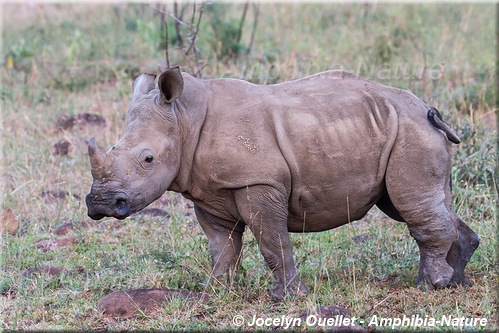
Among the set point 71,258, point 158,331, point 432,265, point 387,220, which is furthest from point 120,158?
point 387,220

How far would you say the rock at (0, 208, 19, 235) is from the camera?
7.13 metres

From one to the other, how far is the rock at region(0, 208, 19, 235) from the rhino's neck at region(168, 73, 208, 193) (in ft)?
8.20

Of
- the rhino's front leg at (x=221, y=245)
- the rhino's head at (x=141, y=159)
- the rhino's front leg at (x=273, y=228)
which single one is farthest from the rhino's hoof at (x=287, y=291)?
the rhino's head at (x=141, y=159)

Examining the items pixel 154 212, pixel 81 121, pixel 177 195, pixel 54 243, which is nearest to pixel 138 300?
pixel 54 243

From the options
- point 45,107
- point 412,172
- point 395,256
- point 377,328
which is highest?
point 412,172

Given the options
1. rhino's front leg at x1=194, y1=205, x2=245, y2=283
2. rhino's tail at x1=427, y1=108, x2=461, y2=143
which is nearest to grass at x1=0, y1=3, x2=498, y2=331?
rhino's front leg at x1=194, y1=205, x2=245, y2=283

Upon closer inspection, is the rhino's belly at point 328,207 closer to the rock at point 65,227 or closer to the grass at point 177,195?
the grass at point 177,195

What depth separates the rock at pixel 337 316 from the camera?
4.46m

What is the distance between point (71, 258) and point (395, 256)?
104 inches

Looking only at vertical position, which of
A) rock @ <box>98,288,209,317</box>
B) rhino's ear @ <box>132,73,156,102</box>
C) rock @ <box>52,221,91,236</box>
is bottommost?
rock @ <box>52,221,91,236</box>

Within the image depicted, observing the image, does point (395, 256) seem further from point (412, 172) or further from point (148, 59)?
point (148, 59)

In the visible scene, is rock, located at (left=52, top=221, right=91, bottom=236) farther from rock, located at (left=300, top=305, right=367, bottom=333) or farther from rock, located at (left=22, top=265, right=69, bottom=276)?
rock, located at (left=300, top=305, right=367, bottom=333)

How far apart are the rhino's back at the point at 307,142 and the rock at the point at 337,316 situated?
2.57ft

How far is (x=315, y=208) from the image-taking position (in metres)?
5.39
